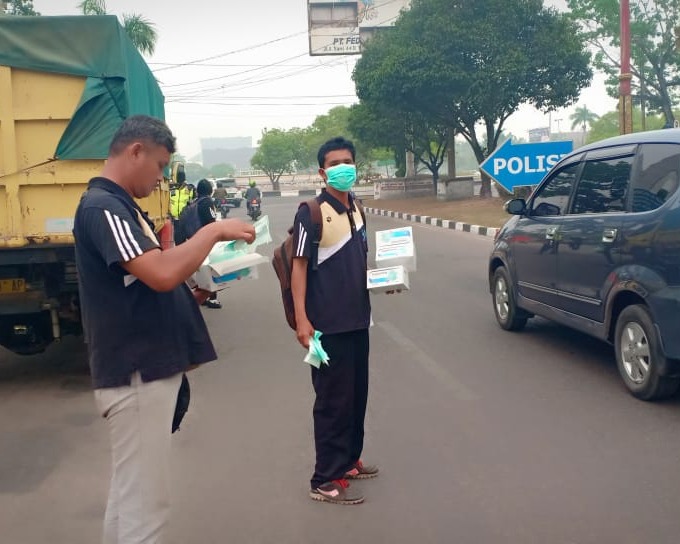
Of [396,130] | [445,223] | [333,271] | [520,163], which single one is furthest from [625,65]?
[396,130]

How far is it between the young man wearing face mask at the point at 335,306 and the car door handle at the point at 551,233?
2896 mm

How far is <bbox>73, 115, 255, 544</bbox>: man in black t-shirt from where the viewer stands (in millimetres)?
2320

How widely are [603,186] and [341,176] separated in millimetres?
2870

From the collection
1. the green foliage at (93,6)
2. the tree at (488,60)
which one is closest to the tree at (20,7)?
the green foliage at (93,6)

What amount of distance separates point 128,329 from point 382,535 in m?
1.63

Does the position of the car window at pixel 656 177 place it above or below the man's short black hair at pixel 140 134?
below

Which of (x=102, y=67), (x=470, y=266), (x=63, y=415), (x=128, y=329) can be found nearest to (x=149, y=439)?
(x=128, y=329)

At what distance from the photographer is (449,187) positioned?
3331cm

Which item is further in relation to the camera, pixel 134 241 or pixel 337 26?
pixel 337 26

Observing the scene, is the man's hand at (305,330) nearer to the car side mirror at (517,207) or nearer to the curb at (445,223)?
the car side mirror at (517,207)

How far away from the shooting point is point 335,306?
3736 mm

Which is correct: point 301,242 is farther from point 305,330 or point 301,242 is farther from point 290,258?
point 305,330

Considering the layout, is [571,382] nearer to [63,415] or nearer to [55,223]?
[63,415]

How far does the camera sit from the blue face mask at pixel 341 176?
3736 mm
